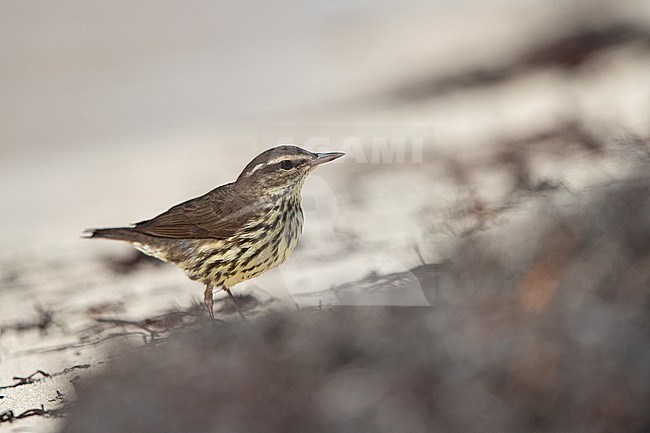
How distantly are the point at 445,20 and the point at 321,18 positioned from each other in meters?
1.14

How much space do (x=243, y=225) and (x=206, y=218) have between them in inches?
8.4

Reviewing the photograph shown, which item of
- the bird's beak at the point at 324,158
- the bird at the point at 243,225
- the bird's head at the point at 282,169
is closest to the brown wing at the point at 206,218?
the bird at the point at 243,225

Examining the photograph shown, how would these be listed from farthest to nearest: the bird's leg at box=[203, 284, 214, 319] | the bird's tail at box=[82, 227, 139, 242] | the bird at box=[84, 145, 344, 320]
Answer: the bird's tail at box=[82, 227, 139, 242], the bird at box=[84, 145, 344, 320], the bird's leg at box=[203, 284, 214, 319]

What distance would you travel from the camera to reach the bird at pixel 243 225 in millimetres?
6055

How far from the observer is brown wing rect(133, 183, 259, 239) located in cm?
610

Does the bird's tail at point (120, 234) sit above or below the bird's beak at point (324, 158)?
below

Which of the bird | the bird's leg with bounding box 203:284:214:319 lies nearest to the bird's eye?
the bird

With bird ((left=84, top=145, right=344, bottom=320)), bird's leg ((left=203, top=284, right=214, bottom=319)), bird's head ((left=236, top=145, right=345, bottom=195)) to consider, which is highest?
bird's head ((left=236, top=145, right=345, bottom=195))

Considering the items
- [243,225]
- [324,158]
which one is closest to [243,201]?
[243,225]

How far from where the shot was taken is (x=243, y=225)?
6.08m

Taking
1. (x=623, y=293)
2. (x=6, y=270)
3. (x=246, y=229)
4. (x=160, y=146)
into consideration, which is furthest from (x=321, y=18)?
(x=623, y=293)

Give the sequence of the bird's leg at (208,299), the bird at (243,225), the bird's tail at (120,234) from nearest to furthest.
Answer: the bird's leg at (208,299)
the bird at (243,225)
the bird's tail at (120,234)

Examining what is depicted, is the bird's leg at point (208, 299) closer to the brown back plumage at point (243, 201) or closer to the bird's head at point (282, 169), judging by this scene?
the brown back plumage at point (243, 201)

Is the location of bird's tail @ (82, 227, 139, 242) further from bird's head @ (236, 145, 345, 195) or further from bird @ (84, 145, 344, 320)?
bird's head @ (236, 145, 345, 195)
